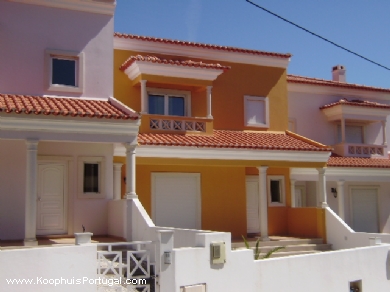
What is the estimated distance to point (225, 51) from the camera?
2059cm

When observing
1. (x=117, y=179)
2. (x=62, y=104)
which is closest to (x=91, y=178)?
(x=117, y=179)

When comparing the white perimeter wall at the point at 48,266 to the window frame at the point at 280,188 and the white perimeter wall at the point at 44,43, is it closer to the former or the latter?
the white perimeter wall at the point at 44,43

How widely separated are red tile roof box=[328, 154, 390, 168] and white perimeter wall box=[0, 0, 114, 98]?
396 inches

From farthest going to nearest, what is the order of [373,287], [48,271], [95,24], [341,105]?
[341,105]
[95,24]
[373,287]
[48,271]

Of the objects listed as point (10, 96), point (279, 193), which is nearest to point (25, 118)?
point (10, 96)

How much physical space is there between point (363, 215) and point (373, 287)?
10253 millimetres

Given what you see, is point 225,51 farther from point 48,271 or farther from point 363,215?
point 48,271

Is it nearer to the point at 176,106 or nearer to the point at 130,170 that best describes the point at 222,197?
the point at 176,106

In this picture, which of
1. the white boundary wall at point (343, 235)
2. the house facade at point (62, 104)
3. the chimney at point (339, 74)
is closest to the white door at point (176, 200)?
the house facade at point (62, 104)

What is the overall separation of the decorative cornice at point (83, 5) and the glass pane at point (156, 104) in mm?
3563

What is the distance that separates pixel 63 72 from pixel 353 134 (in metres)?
14.2

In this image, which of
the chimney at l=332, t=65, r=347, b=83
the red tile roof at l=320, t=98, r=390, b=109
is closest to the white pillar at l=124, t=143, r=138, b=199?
the red tile roof at l=320, t=98, r=390, b=109

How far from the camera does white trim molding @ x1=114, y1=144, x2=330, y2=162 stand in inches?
644

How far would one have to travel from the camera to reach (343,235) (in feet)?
58.5
